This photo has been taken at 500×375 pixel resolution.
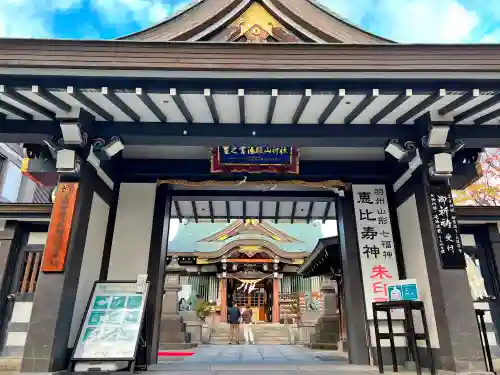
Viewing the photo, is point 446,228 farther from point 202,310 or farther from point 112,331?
point 202,310

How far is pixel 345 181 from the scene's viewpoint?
23.9 feet

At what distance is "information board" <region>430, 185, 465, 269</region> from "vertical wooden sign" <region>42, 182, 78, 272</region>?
218 inches

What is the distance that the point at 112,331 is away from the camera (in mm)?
5426

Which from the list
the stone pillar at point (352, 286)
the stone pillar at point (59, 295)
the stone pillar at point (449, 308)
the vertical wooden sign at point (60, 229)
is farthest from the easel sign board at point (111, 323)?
the stone pillar at point (449, 308)

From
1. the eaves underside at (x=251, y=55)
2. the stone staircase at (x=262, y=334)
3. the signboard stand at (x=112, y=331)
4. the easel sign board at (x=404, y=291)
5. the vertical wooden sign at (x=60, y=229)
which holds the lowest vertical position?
the stone staircase at (x=262, y=334)

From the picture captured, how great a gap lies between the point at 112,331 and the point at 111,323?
15 cm

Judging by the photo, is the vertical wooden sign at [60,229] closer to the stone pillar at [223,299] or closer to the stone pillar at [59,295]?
the stone pillar at [59,295]

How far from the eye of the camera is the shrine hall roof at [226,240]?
23266 millimetres

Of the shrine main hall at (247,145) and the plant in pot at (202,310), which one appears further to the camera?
the plant in pot at (202,310)

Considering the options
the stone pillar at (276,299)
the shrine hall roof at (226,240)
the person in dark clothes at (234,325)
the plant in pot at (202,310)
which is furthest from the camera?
the shrine hall roof at (226,240)

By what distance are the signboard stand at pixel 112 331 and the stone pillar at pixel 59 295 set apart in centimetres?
27

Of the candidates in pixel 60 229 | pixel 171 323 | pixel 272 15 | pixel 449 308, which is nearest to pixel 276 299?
pixel 171 323

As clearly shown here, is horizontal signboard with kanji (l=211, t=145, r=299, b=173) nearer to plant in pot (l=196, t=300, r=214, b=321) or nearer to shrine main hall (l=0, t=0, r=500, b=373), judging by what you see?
shrine main hall (l=0, t=0, r=500, b=373)

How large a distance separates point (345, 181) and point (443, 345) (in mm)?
3327
